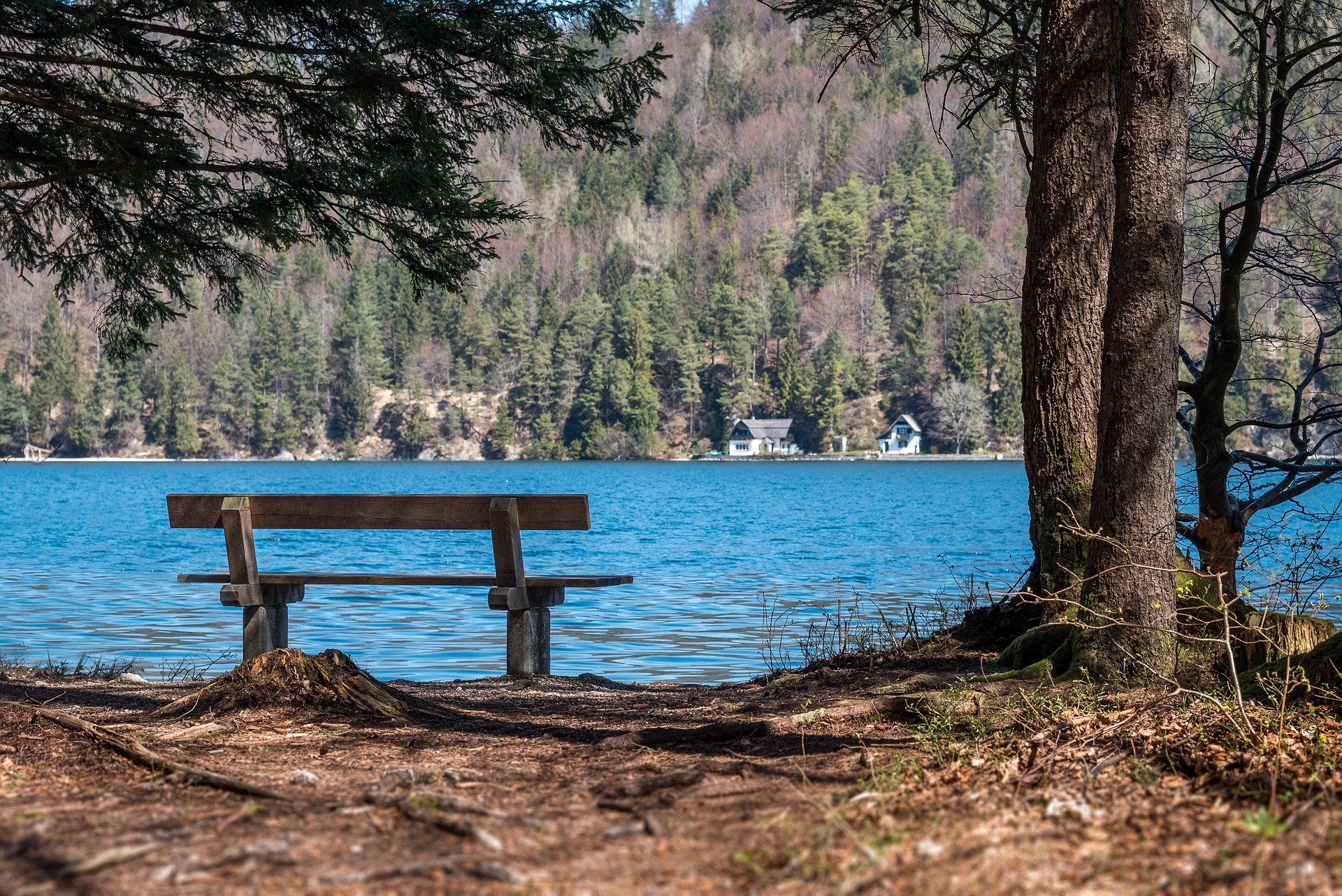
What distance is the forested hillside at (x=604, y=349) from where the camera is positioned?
122125 mm

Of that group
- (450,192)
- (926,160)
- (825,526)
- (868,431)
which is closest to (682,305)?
(868,431)

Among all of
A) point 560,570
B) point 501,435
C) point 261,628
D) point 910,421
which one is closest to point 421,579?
point 261,628

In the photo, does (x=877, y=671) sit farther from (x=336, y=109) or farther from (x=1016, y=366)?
(x=1016, y=366)

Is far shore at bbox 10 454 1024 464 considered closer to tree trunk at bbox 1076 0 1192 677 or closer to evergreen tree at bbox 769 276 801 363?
evergreen tree at bbox 769 276 801 363

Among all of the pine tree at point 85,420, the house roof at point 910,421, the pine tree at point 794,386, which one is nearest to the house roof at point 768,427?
the pine tree at point 794,386

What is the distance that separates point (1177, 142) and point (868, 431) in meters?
121

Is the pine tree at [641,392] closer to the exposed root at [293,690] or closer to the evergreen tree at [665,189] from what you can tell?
the evergreen tree at [665,189]

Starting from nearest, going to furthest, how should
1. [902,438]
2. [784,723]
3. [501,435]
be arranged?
1. [784,723]
2. [902,438]
3. [501,435]

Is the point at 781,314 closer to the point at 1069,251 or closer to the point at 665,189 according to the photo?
the point at 665,189

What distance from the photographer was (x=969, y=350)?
4646 inches

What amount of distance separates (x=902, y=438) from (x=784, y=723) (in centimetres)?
12093

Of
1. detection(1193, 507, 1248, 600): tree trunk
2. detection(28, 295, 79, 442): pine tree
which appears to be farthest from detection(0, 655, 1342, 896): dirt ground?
detection(28, 295, 79, 442): pine tree

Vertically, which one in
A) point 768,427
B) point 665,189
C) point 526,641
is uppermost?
point 665,189

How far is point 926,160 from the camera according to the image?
496 feet
